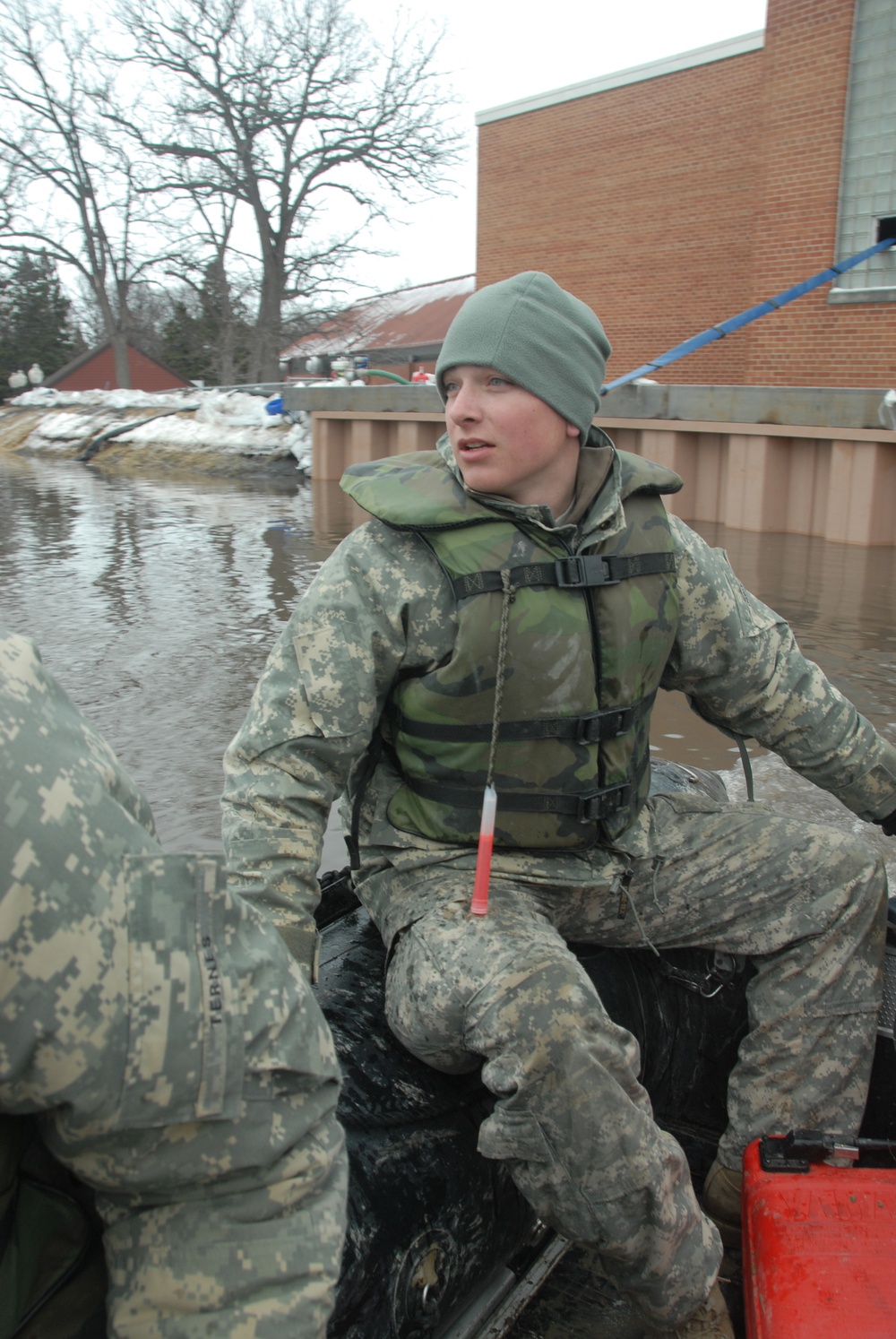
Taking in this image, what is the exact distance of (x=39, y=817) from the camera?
95 centimetres

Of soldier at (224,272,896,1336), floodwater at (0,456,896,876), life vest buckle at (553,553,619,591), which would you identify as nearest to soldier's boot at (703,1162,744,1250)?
soldier at (224,272,896,1336)

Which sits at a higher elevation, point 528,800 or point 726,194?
point 726,194

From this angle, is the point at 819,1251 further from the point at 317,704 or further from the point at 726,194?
the point at 726,194

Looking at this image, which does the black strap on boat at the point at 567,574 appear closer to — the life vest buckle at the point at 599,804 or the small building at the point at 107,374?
the life vest buckle at the point at 599,804

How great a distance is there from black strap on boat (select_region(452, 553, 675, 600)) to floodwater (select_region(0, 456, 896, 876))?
1.93 metres

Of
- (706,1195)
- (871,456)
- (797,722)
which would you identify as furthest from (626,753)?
(871,456)

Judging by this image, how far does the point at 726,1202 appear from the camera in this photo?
7.19ft

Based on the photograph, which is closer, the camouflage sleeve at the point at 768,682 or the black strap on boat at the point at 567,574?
the black strap on boat at the point at 567,574

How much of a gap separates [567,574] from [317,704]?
1.85ft

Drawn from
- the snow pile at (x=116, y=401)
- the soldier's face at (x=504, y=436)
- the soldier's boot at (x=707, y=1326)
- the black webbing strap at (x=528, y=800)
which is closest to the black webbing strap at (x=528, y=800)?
the black webbing strap at (x=528, y=800)

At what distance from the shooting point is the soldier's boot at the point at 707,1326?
1.86 metres

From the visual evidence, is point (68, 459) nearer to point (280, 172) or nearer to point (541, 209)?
point (541, 209)

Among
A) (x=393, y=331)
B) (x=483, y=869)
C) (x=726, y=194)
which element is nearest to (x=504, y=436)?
(x=483, y=869)

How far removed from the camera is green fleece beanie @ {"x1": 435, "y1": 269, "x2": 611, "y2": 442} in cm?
230
